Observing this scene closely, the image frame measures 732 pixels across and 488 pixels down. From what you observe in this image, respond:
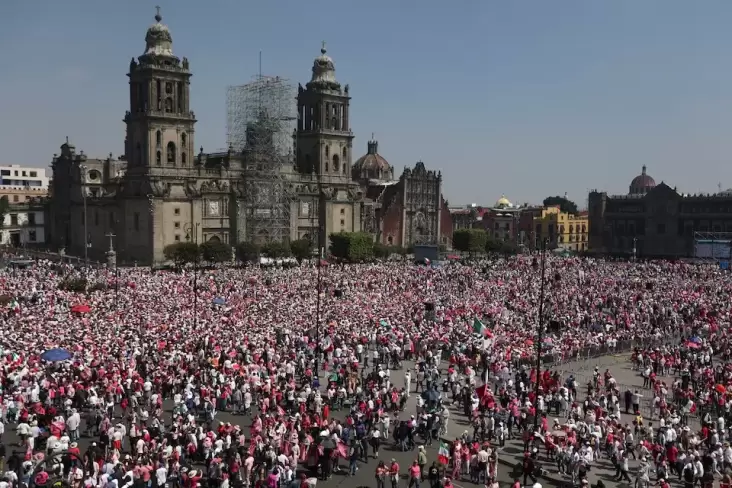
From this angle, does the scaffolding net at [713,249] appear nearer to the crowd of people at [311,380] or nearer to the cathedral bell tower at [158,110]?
the crowd of people at [311,380]

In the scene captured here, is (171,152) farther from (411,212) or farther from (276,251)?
(411,212)

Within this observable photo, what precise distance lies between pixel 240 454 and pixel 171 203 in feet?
184

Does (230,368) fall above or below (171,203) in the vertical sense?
below

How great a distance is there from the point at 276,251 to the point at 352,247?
9.28m

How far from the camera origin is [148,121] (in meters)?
69.9

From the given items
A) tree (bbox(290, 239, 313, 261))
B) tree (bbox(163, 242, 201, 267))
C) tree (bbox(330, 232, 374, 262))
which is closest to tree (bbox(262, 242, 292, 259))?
tree (bbox(290, 239, 313, 261))

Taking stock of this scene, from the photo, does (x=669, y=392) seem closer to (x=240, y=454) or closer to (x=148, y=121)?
(x=240, y=454)

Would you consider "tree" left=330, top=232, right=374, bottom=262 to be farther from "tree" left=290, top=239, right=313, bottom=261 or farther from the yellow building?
the yellow building

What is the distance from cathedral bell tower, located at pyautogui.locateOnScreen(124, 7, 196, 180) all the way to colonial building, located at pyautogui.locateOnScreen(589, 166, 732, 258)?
2341 inches

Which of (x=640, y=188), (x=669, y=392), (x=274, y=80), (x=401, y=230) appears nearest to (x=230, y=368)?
(x=669, y=392)

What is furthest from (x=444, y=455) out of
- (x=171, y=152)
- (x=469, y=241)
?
(x=469, y=241)

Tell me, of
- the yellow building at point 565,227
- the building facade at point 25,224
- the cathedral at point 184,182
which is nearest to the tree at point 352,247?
the cathedral at point 184,182

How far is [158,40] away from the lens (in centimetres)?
7125

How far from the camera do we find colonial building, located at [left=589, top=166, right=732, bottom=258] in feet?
318
